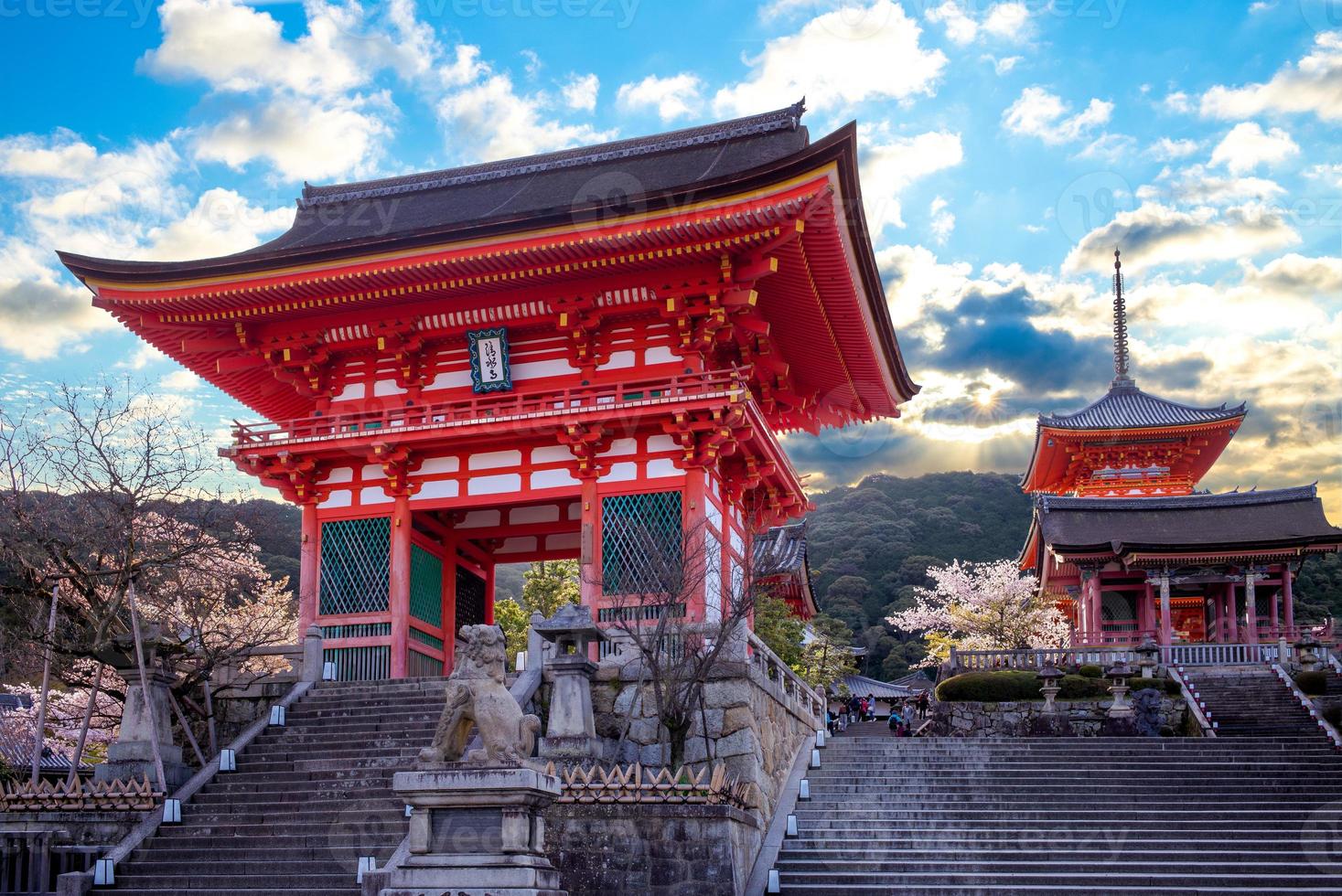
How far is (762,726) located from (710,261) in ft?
25.9

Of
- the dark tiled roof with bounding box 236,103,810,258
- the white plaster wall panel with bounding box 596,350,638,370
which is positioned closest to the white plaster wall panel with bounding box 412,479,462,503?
the white plaster wall panel with bounding box 596,350,638,370

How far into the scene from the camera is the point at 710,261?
20.9m

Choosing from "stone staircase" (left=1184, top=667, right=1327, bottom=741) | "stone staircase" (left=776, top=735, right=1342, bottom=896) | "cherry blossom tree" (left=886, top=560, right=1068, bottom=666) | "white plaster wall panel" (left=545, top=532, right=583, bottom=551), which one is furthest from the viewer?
"cherry blossom tree" (left=886, top=560, right=1068, bottom=666)

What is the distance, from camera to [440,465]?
22.4 m

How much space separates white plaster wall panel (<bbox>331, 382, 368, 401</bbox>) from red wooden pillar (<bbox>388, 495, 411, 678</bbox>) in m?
2.48

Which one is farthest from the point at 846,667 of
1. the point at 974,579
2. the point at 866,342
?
the point at 866,342

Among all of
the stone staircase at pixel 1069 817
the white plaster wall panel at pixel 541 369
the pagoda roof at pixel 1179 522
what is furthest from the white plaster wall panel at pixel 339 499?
the pagoda roof at pixel 1179 522

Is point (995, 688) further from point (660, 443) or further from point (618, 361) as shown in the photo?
point (618, 361)

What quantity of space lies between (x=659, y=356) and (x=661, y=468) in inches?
85.4

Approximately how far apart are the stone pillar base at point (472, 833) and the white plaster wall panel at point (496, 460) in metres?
11.7

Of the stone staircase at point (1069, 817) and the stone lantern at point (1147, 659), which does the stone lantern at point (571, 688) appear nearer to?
the stone staircase at point (1069, 817)

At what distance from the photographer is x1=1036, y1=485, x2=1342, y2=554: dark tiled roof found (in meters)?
37.8

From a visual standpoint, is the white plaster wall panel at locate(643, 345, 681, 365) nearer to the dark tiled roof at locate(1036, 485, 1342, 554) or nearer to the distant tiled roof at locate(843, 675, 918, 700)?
the dark tiled roof at locate(1036, 485, 1342, 554)

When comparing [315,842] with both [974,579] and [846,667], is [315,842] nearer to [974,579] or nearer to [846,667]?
[846,667]
